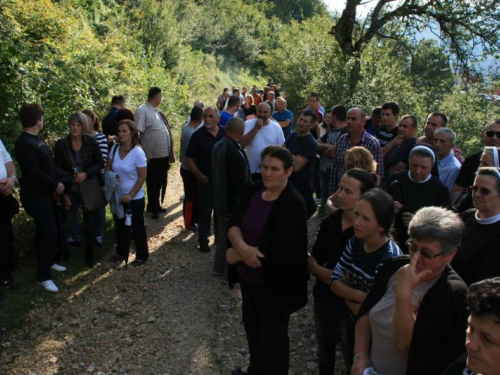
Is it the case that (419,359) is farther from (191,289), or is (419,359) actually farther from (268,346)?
(191,289)

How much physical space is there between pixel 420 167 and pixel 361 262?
1.62 m

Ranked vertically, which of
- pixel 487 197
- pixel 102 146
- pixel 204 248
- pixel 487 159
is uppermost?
pixel 487 159

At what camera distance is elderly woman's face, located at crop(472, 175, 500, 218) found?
9.62 feet

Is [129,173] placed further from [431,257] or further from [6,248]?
[431,257]

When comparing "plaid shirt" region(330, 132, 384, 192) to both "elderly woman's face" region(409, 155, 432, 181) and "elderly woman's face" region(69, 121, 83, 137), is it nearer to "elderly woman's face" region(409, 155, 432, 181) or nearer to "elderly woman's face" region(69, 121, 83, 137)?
"elderly woman's face" region(409, 155, 432, 181)

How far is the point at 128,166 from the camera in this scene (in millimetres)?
5441

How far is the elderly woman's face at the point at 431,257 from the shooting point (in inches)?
83.4

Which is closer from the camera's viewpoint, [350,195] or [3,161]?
[350,195]

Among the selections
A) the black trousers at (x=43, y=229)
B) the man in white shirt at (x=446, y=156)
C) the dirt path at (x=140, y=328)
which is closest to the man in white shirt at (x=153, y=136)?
the dirt path at (x=140, y=328)

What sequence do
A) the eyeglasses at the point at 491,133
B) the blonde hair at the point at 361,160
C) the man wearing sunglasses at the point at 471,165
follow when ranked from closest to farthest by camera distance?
the blonde hair at the point at 361,160, the man wearing sunglasses at the point at 471,165, the eyeglasses at the point at 491,133

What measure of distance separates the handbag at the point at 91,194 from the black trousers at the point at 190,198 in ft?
4.98

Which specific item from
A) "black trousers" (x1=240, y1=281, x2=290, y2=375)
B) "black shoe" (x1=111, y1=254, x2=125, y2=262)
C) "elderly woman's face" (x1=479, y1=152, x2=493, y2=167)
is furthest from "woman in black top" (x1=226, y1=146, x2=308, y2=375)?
"black shoe" (x1=111, y1=254, x2=125, y2=262)

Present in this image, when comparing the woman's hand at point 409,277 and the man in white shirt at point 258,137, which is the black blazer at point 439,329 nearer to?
the woman's hand at point 409,277

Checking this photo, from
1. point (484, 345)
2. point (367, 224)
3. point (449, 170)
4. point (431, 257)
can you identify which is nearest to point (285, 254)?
point (367, 224)
